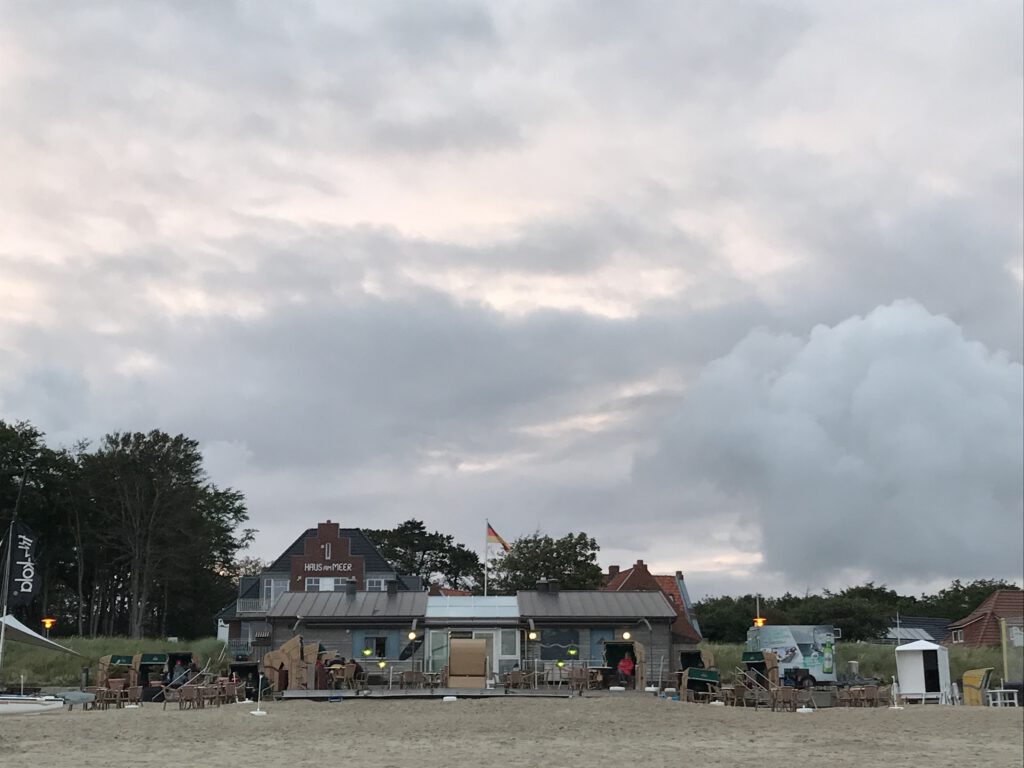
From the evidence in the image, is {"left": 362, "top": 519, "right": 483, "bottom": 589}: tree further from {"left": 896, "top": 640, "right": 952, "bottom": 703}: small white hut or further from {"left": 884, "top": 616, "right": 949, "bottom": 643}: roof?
{"left": 896, "top": 640, "right": 952, "bottom": 703}: small white hut

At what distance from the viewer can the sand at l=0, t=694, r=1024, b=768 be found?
14.9 m

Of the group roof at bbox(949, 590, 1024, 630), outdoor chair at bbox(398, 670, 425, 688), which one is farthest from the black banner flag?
roof at bbox(949, 590, 1024, 630)

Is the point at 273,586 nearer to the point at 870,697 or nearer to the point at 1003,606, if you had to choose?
the point at 1003,606

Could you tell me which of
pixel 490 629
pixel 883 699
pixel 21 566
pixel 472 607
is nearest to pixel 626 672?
pixel 490 629

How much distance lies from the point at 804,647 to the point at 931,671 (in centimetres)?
364

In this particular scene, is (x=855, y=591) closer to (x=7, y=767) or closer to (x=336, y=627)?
(x=336, y=627)

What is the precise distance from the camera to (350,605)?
32844mm

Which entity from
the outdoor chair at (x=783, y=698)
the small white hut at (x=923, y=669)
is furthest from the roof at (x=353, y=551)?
the outdoor chair at (x=783, y=698)

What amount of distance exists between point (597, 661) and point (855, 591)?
48456 mm

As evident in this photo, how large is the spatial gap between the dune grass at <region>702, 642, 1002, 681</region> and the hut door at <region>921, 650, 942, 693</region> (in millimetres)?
5197

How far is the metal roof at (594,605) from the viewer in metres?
32.2

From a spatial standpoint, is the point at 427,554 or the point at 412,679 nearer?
the point at 412,679

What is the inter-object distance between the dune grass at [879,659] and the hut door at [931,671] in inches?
205

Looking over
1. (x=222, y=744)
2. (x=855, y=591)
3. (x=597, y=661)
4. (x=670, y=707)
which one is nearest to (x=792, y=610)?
(x=855, y=591)
